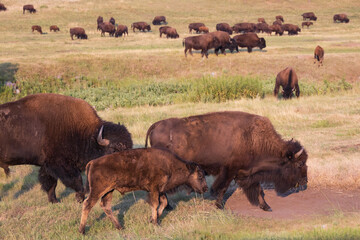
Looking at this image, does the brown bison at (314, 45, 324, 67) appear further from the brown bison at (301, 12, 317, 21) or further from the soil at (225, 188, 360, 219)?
the brown bison at (301, 12, 317, 21)

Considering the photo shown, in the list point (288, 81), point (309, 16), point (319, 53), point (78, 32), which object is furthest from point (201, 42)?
point (309, 16)

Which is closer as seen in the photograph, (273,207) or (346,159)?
(273,207)

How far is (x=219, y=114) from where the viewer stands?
7039 millimetres

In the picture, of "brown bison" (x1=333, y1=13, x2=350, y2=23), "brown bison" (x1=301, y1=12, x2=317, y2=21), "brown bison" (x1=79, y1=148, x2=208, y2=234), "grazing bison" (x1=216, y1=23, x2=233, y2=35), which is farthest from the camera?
"brown bison" (x1=301, y1=12, x2=317, y2=21)

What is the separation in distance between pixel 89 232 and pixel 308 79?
782 inches

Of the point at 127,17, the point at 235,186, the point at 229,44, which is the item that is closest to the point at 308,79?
the point at 229,44

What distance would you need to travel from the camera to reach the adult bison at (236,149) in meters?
6.76

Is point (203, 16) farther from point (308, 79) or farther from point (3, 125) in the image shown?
point (3, 125)

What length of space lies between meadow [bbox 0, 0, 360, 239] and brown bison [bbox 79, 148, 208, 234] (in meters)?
0.42

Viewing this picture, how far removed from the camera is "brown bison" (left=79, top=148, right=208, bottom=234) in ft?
18.8

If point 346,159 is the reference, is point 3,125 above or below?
above

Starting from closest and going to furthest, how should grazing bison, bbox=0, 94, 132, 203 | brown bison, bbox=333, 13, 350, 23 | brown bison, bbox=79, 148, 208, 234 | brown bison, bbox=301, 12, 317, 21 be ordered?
1. brown bison, bbox=79, 148, 208, 234
2. grazing bison, bbox=0, 94, 132, 203
3. brown bison, bbox=333, 13, 350, 23
4. brown bison, bbox=301, 12, 317, 21

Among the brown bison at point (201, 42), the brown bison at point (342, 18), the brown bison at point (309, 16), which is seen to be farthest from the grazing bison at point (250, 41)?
the brown bison at point (309, 16)

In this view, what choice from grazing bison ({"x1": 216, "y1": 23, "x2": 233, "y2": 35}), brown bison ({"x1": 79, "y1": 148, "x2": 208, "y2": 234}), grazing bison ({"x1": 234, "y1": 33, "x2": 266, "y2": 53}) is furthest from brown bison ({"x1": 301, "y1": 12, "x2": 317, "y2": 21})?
brown bison ({"x1": 79, "y1": 148, "x2": 208, "y2": 234})
